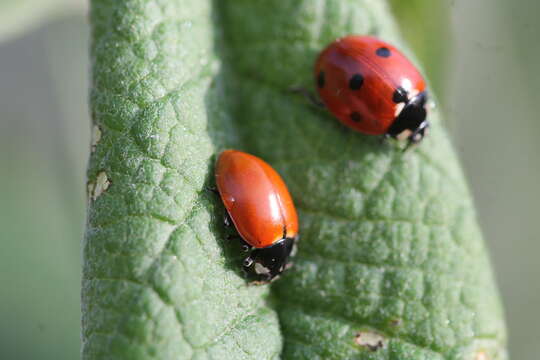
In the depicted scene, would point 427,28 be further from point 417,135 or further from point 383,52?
point 417,135

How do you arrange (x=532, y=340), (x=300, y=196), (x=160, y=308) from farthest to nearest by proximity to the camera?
1. (x=532, y=340)
2. (x=300, y=196)
3. (x=160, y=308)

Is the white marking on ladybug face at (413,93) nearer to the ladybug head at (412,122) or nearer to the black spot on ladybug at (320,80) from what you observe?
the ladybug head at (412,122)

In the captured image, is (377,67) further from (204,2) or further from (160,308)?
(160,308)

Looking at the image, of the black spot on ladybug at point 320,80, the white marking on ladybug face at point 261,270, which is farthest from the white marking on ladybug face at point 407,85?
the white marking on ladybug face at point 261,270

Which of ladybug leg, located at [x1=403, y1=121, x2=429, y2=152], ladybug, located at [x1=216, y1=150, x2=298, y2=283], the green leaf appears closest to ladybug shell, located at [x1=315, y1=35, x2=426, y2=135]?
ladybug leg, located at [x1=403, y1=121, x2=429, y2=152]

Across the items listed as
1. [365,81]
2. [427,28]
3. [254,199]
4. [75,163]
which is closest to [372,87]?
[365,81]

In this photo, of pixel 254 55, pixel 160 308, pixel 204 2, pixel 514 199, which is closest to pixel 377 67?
pixel 254 55
